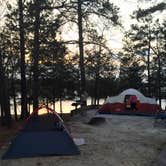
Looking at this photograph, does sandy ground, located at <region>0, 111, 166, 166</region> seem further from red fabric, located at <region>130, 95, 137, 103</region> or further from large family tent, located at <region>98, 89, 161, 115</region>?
red fabric, located at <region>130, 95, 137, 103</region>

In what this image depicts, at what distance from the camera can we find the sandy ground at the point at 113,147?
29.9ft

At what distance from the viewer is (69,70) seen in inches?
1353

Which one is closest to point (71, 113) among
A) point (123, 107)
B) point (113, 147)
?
point (123, 107)

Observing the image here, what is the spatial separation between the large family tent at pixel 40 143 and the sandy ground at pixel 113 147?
0.81 feet

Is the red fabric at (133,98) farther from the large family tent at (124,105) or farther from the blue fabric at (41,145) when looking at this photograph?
the blue fabric at (41,145)

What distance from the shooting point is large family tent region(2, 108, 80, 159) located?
9.59 meters

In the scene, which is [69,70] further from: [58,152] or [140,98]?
[58,152]

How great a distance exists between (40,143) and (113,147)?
200 cm

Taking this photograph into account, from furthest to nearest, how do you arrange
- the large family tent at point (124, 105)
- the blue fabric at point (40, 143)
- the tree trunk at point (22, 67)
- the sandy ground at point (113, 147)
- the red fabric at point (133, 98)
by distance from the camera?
the red fabric at point (133, 98)
the large family tent at point (124, 105)
the tree trunk at point (22, 67)
the blue fabric at point (40, 143)
the sandy ground at point (113, 147)

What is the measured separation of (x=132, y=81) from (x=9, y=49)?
23.8m

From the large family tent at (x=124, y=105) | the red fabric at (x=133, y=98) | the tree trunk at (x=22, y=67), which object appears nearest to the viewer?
the tree trunk at (x=22, y=67)

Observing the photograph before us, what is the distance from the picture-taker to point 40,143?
9742 mm

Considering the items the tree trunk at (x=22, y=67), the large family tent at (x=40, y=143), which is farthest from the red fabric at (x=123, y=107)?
the large family tent at (x=40, y=143)

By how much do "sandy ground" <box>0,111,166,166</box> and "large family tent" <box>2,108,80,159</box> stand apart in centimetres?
25
